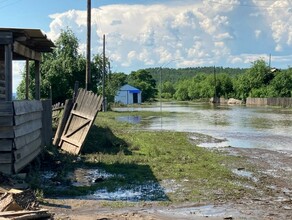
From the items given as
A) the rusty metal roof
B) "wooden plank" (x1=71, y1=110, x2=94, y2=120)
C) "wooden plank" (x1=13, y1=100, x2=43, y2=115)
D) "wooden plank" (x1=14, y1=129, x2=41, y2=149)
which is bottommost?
"wooden plank" (x1=14, y1=129, x2=41, y2=149)

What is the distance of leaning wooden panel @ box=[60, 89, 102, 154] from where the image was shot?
45.5 feet

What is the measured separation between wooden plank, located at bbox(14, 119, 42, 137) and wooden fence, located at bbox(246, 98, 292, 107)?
6304 cm

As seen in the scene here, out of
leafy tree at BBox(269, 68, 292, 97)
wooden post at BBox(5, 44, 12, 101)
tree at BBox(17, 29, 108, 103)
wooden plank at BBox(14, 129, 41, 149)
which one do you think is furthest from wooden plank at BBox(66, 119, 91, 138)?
leafy tree at BBox(269, 68, 292, 97)

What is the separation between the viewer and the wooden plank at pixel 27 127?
9.59m

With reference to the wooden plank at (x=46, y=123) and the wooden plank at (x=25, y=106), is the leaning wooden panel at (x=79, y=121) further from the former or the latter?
the wooden plank at (x=25, y=106)

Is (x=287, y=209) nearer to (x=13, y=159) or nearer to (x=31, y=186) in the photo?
(x=31, y=186)

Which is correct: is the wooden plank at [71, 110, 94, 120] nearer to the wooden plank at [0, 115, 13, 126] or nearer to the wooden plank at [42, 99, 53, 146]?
the wooden plank at [42, 99, 53, 146]

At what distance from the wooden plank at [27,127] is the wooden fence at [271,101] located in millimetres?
63040

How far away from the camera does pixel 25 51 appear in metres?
11.8

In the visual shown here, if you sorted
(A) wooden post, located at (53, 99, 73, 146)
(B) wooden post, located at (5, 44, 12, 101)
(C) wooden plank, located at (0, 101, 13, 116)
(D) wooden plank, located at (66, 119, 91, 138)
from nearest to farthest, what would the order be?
1. (C) wooden plank, located at (0, 101, 13, 116)
2. (B) wooden post, located at (5, 44, 12, 101)
3. (D) wooden plank, located at (66, 119, 91, 138)
4. (A) wooden post, located at (53, 99, 73, 146)

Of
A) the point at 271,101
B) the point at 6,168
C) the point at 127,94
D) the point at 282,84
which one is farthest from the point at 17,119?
the point at 127,94

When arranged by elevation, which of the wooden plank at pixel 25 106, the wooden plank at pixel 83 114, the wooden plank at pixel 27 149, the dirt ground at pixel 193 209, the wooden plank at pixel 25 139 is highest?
the wooden plank at pixel 25 106

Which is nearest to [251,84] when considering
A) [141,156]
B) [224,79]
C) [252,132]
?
[224,79]

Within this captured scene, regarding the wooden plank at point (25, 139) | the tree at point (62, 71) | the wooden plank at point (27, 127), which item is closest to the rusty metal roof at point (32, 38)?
the wooden plank at point (27, 127)
